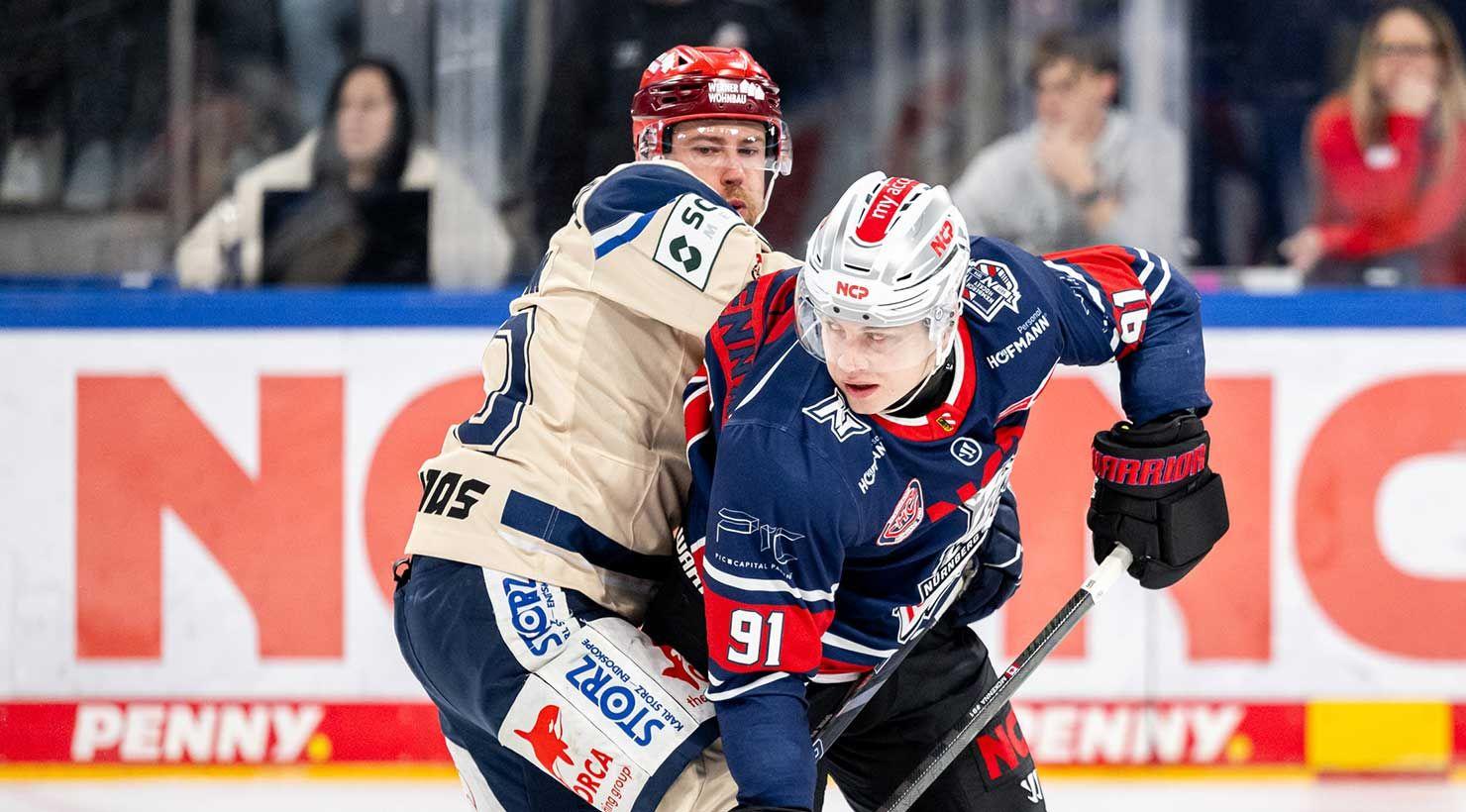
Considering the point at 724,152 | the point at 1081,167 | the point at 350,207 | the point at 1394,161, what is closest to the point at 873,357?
the point at 724,152

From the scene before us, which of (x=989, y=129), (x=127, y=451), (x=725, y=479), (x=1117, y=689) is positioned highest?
(x=989, y=129)

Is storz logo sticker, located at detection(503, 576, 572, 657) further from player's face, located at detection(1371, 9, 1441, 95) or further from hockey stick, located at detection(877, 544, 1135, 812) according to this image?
player's face, located at detection(1371, 9, 1441, 95)

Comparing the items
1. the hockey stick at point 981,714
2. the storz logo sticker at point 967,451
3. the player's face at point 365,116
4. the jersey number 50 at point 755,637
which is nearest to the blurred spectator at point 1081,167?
the player's face at point 365,116

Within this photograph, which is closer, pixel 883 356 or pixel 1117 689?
pixel 883 356

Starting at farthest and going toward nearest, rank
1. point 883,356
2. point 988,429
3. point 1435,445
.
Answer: point 1435,445 → point 988,429 → point 883,356

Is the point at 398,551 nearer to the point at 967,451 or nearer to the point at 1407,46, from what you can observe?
the point at 967,451

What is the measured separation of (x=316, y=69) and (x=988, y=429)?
2355 millimetres

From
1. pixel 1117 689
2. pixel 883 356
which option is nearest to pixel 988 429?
pixel 883 356

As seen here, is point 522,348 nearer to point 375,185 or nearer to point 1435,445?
point 375,185

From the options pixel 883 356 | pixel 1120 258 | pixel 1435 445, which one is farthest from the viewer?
pixel 1435 445

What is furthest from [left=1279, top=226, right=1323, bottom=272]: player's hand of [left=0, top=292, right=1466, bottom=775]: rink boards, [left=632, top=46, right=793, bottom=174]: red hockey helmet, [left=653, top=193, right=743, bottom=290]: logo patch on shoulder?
[left=653, top=193, right=743, bottom=290]: logo patch on shoulder

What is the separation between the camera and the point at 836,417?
6.33ft

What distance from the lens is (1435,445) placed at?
374cm

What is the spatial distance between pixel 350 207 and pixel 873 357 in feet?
7.67
